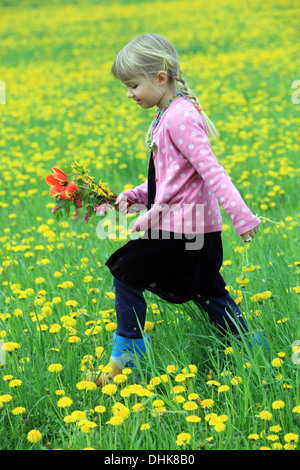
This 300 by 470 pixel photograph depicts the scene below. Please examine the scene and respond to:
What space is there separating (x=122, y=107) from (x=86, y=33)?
31.1 feet

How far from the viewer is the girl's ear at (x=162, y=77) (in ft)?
7.63

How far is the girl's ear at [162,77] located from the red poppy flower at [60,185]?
20.2 inches

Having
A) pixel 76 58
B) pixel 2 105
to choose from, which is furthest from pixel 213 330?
pixel 76 58

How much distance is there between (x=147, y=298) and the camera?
9.30 ft

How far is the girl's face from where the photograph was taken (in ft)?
7.70

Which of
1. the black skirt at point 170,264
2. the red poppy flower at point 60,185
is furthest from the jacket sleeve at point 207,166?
the red poppy flower at point 60,185

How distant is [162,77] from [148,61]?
8cm

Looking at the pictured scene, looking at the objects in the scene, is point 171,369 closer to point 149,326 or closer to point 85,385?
point 85,385

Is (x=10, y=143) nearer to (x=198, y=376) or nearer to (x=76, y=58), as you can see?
(x=198, y=376)

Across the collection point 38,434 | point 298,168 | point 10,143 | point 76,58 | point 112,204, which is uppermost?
point 76,58

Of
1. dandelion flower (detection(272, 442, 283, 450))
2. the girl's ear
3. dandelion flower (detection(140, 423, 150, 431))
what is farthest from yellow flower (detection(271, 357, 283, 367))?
the girl's ear

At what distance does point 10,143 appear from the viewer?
23.9ft

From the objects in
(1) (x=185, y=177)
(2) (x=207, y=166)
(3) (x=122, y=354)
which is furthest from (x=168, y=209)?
(3) (x=122, y=354)

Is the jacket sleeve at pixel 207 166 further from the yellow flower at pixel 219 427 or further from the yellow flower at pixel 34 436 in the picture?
the yellow flower at pixel 34 436
